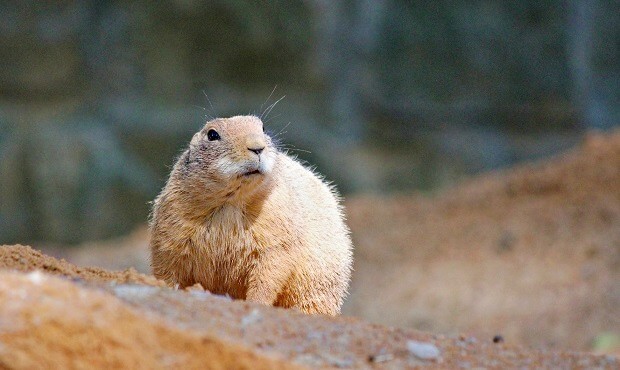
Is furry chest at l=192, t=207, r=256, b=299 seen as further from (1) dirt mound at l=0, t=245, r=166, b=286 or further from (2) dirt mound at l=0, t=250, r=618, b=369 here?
(2) dirt mound at l=0, t=250, r=618, b=369

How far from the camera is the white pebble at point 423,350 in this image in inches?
124

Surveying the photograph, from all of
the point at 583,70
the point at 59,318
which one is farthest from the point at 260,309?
the point at 583,70

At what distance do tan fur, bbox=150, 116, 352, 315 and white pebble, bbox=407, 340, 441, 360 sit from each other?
1.85 meters

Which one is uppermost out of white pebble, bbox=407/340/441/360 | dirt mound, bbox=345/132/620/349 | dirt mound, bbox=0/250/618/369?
dirt mound, bbox=345/132/620/349

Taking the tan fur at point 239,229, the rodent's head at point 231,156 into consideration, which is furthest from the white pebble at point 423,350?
the rodent's head at point 231,156

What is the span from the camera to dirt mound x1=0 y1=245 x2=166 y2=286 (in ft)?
12.4

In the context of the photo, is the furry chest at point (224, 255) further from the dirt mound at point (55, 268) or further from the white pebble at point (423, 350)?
the white pebble at point (423, 350)

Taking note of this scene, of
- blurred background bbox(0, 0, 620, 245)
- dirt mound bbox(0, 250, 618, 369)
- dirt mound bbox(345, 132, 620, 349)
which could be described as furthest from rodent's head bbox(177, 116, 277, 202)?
blurred background bbox(0, 0, 620, 245)

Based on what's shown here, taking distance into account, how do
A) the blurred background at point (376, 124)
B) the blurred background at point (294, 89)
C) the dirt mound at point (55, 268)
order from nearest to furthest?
1. the dirt mound at point (55, 268)
2. the blurred background at point (376, 124)
3. the blurred background at point (294, 89)

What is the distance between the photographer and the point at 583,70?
11.3 m

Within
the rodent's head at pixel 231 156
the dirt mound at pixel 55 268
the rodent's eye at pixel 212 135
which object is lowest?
the dirt mound at pixel 55 268

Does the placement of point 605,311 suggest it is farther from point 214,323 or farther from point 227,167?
point 214,323

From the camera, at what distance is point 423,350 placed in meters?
3.19

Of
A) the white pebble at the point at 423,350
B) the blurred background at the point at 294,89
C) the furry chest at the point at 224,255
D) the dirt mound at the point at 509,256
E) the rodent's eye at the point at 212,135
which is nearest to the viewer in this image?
the white pebble at the point at 423,350
